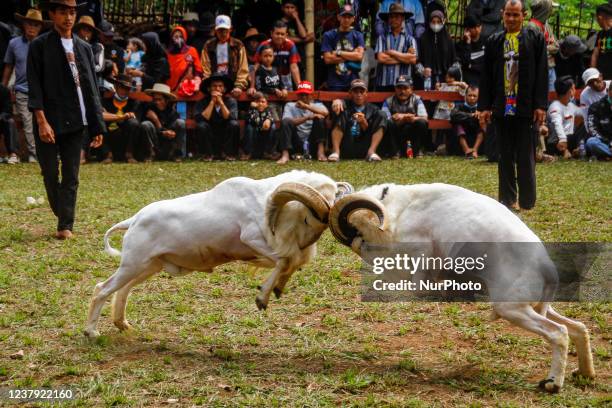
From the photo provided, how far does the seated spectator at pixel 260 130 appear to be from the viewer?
16.9 meters

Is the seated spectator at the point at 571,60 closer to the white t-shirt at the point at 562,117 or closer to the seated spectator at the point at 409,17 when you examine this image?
the white t-shirt at the point at 562,117

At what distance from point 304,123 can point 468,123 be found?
3.24 metres

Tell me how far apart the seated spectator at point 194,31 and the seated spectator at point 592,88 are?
7.62 meters

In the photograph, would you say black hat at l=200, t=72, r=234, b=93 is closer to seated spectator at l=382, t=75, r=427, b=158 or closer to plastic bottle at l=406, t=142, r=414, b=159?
seated spectator at l=382, t=75, r=427, b=158

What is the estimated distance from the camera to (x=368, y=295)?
283 inches

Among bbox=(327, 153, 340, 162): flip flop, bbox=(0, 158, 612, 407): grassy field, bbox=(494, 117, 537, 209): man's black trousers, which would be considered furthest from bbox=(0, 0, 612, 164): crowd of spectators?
bbox=(0, 158, 612, 407): grassy field

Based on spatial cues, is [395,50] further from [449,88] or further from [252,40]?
[252,40]

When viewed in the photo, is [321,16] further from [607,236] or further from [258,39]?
[607,236]

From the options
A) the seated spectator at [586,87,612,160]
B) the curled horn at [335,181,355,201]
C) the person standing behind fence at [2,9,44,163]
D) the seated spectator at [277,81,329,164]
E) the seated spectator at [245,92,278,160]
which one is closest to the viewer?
the curled horn at [335,181,355,201]

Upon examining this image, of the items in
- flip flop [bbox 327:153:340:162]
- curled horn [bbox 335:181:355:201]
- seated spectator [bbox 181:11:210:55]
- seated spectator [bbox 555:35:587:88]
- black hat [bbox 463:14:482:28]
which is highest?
black hat [bbox 463:14:482:28]

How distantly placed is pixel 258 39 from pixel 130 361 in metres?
13.0

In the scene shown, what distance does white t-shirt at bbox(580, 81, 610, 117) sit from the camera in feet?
54.7

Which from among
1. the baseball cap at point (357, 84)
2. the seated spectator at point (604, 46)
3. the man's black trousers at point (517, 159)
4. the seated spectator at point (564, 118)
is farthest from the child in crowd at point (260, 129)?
the man's black trousers at point (517, 159)

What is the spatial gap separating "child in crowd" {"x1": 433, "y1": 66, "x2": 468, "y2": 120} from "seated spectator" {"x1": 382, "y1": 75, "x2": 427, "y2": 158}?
0.54 metres
